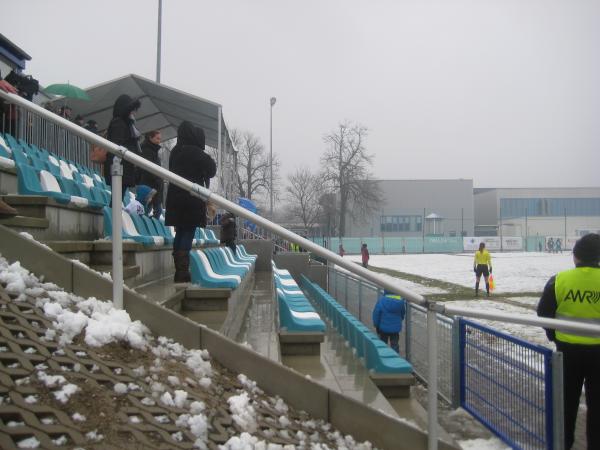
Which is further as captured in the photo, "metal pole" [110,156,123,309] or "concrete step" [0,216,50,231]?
"concrete step" [0,216,50,231]

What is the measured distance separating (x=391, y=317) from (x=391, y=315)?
0.03 meters

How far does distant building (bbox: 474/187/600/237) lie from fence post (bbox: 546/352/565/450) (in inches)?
2750

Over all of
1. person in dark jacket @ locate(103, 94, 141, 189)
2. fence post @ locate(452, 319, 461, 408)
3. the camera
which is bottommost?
fence post @ locate(452, 319, 461, 408)

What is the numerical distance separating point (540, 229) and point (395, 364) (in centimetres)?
7354

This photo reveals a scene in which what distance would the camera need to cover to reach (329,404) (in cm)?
303

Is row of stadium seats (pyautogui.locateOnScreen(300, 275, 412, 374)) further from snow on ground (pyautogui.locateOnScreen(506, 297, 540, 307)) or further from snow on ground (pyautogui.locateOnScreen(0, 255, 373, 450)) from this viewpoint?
snow on ground (pyautogui.locateOnScreen(506, 297, 540, 307))

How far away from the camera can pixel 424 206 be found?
69938 millimetres

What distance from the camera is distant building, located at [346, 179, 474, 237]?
68688 millimetres

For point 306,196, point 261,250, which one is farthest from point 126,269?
point 306,196

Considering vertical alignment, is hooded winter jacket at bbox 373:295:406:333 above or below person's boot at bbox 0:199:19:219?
below

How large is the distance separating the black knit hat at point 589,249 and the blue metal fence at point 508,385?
0.82 m

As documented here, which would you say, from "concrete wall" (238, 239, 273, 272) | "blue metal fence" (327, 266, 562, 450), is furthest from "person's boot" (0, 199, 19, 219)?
"concrete wall" (238, 239, 273, 272)

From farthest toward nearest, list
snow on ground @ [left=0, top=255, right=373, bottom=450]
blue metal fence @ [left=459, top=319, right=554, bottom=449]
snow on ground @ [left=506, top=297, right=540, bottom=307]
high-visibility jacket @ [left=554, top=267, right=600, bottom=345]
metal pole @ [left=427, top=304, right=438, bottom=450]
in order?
snow on ground @ [left=506, top=297, right=540, bottom=307], blue metal fence @ [left=459, top=319, right=554, bottom=449], high-visibility jacket @ [left=554, top=267, right=600, bottom=345], metal pole @ [left=427, top=304, right=438, bottom=450], snow on ground @ [left=0, top=255, right=373, bottom=450]

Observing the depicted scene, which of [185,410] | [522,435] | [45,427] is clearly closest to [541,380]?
[522,435]
